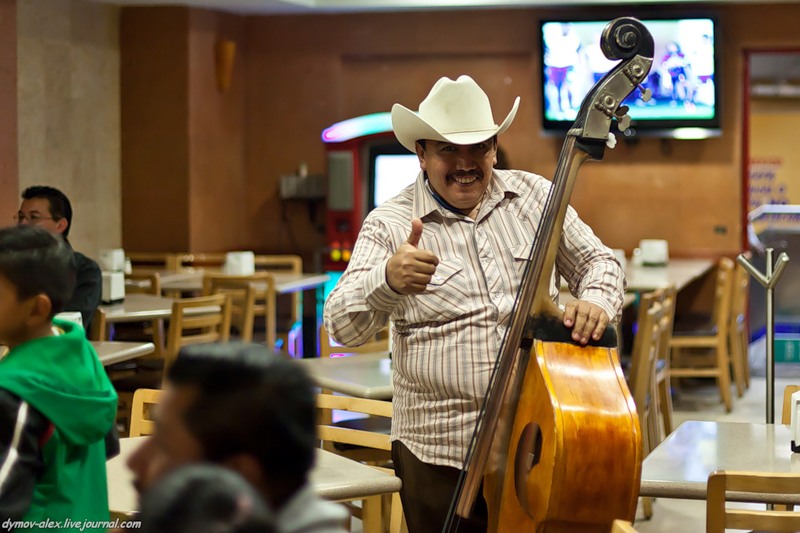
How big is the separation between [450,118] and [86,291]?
2678mm

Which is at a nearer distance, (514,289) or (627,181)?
(514,289)

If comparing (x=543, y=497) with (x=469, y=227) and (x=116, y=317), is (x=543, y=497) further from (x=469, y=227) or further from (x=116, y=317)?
(x=116, y=317)

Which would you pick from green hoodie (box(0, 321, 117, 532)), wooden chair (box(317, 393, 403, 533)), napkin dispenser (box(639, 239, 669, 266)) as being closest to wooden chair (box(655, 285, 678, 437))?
napkin dispenser (box(639, 239, 669, 266))

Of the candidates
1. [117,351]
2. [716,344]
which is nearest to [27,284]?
[117,351]

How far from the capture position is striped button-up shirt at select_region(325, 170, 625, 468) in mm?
2598

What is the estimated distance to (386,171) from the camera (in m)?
9.31

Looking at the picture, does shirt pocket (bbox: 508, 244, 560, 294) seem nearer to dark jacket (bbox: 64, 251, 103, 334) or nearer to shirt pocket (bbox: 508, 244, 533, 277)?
shirt pocket (bbox: 508, 244, 533, 277)

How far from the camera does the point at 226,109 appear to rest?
31.8ft

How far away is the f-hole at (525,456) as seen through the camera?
233cm

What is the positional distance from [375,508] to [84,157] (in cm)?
648

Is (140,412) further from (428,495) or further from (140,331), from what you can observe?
(140,331)

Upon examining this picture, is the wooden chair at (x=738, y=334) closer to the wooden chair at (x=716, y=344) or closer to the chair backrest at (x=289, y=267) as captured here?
the wooden chair at (x=716, y=344)

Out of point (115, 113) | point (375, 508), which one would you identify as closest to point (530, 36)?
point (115, 113)

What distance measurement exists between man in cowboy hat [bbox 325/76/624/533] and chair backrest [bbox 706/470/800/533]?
1.43ft
